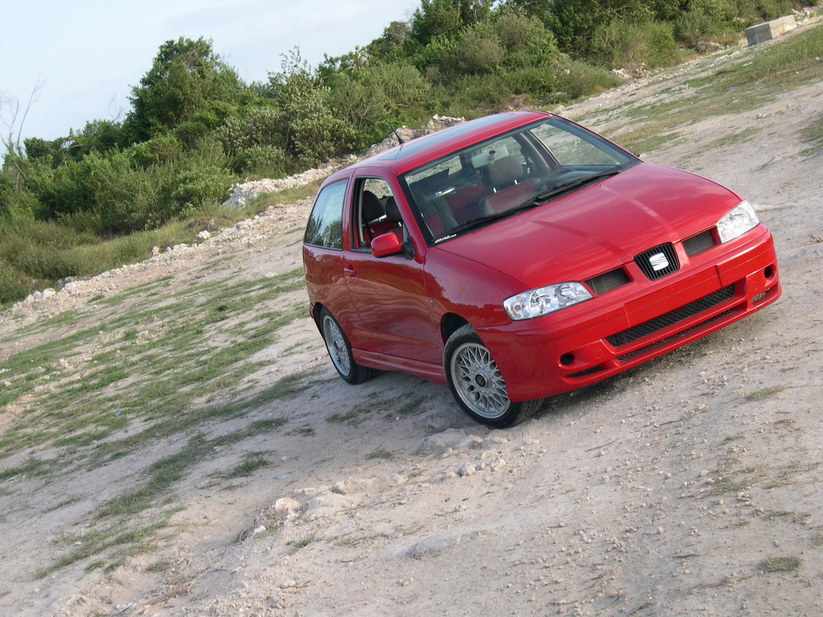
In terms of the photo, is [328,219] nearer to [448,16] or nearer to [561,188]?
[561,188]

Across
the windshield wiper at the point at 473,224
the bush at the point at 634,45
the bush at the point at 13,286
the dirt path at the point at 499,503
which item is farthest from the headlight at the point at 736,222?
the bush at the point at 634,45

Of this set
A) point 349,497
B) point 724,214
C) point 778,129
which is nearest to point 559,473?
point 349,497

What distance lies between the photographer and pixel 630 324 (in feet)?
19.7

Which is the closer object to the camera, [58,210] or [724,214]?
[724,214]

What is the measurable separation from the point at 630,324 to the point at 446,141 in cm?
226

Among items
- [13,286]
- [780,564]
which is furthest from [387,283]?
[13,286]

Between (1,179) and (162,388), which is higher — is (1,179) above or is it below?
above

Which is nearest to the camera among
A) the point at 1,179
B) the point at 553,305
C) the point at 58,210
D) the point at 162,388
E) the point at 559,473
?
the point at 559,473

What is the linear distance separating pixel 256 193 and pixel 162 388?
1851 centimetres

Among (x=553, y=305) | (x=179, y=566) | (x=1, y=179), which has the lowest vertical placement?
(x=179, y=566)

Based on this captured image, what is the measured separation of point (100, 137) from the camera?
44.3 meters

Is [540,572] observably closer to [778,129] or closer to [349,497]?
[349,497]

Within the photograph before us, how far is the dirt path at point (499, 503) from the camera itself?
3.99 m

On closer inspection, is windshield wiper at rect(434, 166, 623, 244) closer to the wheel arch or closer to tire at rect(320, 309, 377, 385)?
the wheel arch
